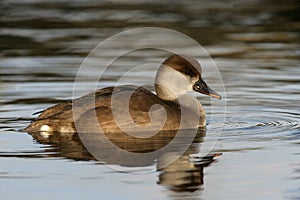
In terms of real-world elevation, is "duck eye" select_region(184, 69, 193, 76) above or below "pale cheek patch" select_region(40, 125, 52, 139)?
above

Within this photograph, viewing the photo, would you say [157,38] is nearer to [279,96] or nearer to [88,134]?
[279,96]

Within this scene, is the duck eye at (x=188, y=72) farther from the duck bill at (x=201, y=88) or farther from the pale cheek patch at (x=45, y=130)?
the pale cheek patch at (x=45, y=130)

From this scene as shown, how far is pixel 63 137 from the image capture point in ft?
29.5

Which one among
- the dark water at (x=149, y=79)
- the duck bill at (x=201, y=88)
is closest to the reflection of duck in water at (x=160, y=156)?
the dark water at (x=149, y=79)

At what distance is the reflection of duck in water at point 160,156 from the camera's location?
24.2 ft

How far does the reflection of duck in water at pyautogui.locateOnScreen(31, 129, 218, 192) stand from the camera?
736 centimetres

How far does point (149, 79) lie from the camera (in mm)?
12109

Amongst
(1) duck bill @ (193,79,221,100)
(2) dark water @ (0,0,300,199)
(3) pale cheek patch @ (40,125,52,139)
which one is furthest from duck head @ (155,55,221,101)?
(3) pale cheek patch @ (40,125,52,139)

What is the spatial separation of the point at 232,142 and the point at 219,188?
1.72 m

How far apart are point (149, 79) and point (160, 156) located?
157 inches

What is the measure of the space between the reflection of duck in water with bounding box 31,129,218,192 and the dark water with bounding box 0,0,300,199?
17 millimetres

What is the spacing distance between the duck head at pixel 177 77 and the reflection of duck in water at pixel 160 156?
71cm

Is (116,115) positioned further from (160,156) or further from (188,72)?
(188,72)

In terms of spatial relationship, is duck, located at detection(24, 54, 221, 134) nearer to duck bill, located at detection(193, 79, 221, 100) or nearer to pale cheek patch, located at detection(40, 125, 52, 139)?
pale cheek patch, located at detection(40, 125, 52, 139)
